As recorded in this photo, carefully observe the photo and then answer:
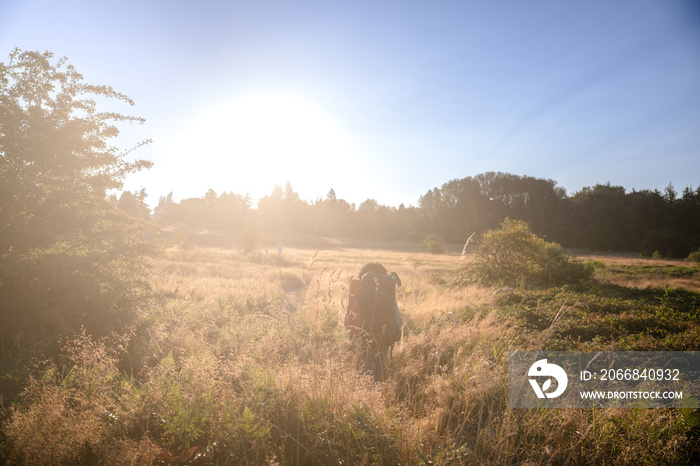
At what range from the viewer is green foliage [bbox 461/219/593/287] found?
14.4 meters

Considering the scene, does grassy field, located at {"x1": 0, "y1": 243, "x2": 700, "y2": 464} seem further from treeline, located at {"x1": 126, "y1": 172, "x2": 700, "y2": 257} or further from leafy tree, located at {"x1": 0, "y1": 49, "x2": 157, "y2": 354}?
treeline, located at {"x1": 126, "y1": 172, "x2": 700, "y2": 257}

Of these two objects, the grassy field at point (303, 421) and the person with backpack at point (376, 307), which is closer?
the grassy field at point (303, 421)

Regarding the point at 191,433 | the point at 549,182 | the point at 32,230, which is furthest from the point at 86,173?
the point at 549,182

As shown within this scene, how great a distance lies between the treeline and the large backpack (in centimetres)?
6620

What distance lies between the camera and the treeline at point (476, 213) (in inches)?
2448

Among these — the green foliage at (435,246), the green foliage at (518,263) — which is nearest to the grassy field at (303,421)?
the green foliage at (518,263)

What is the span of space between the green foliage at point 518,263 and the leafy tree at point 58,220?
1489cm

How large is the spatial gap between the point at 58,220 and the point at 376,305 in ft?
21.9

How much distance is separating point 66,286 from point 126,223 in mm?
1901

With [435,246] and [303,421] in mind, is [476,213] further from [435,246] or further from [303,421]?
[303,421]

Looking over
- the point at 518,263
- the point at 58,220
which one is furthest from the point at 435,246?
the point at 58,220

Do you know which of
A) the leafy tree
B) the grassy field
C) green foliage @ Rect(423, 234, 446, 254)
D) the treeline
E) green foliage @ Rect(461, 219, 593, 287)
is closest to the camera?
the grassy field

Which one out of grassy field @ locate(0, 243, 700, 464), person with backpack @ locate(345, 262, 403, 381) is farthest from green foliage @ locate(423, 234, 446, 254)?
person with backpack @ locate(345, 262, 403, 381)

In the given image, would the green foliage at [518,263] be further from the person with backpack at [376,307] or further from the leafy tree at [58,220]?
the leafy tree at [58,220]
